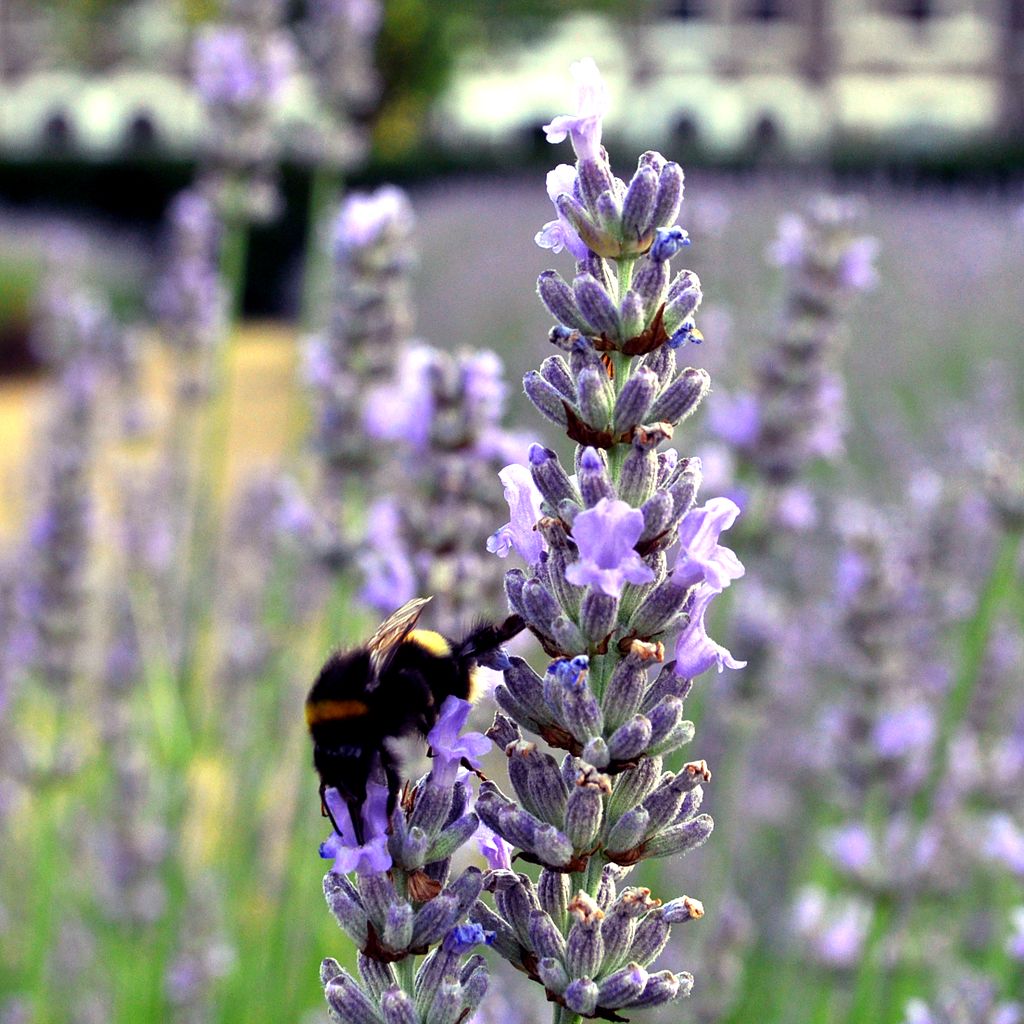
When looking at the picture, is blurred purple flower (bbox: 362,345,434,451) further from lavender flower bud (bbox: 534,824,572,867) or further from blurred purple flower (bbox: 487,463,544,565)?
lavender flower bud (bbox: 534,824,572,867)

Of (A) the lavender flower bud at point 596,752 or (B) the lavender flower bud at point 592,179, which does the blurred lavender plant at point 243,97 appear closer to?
(B) the lavender flower bud at point 592,179

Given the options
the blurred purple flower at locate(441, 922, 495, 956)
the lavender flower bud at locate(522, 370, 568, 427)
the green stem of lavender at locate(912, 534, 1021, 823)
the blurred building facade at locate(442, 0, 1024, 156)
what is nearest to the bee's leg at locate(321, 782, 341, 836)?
the blurred purple flower at locate(441, 922, 495, 956)

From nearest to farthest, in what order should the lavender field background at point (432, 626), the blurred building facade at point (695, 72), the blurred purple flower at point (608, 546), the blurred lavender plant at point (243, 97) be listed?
the blurred purple flower at point (608, 546) → the lavender field background at point (432, 626) → the blurred lavender plant at point (243, 97) → the blurred building facade at point (695, 72)

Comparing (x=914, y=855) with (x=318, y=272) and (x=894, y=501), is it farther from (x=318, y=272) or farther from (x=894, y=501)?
(x=894, y=501)

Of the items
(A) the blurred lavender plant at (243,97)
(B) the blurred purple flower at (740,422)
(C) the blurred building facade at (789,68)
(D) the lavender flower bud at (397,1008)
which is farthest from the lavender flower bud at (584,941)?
(C) the blurred building facade at (789,68)

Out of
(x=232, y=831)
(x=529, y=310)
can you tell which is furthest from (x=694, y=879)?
(x=529, y=310)

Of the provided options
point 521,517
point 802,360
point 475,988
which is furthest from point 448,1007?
point 802,360
